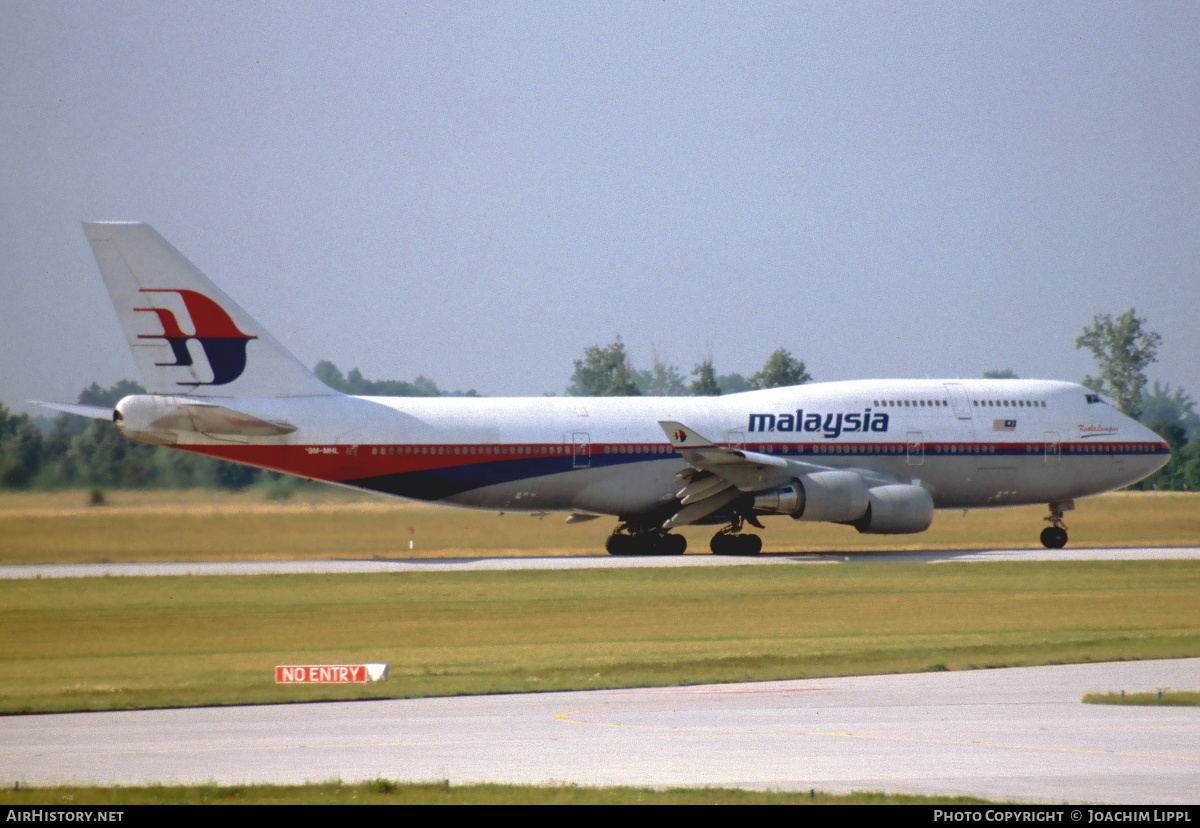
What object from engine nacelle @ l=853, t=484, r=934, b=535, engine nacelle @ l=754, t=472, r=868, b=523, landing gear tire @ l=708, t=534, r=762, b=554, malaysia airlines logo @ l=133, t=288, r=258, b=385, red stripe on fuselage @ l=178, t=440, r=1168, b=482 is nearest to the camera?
malaysia airlines logo @ l=133, t=288, r=258, b=385

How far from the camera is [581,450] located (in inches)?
1612

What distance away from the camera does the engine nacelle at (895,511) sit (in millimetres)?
40781

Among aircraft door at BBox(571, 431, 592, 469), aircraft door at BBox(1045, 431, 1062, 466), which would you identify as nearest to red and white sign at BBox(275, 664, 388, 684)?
aircraft door at BBox(571, 431, 592, 469)

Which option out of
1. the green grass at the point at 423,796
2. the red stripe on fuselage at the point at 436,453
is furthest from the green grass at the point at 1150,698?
the red stripe on fuselage at the point at 436,453

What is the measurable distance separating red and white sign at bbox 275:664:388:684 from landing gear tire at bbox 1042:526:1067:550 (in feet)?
101

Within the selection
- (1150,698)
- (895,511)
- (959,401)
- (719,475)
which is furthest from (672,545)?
(1150,698)

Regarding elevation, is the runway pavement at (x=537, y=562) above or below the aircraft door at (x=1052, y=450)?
below

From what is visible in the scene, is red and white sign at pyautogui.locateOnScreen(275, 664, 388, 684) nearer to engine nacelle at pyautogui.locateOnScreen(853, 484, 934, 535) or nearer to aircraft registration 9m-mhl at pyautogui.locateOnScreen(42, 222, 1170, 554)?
aircraft registration 9m-mhl at pyautogui.locateOnScreen(42, 222, 1170, 554)

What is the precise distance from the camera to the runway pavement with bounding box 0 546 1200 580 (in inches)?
1371

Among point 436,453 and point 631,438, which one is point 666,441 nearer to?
point 631,438

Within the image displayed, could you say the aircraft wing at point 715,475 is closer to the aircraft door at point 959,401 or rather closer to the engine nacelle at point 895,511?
the engine nacelle at point 895,511

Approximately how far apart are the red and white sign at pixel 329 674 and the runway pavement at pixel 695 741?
1583 millimetres

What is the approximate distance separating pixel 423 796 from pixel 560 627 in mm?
13810

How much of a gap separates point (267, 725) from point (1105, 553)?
31867 mm
